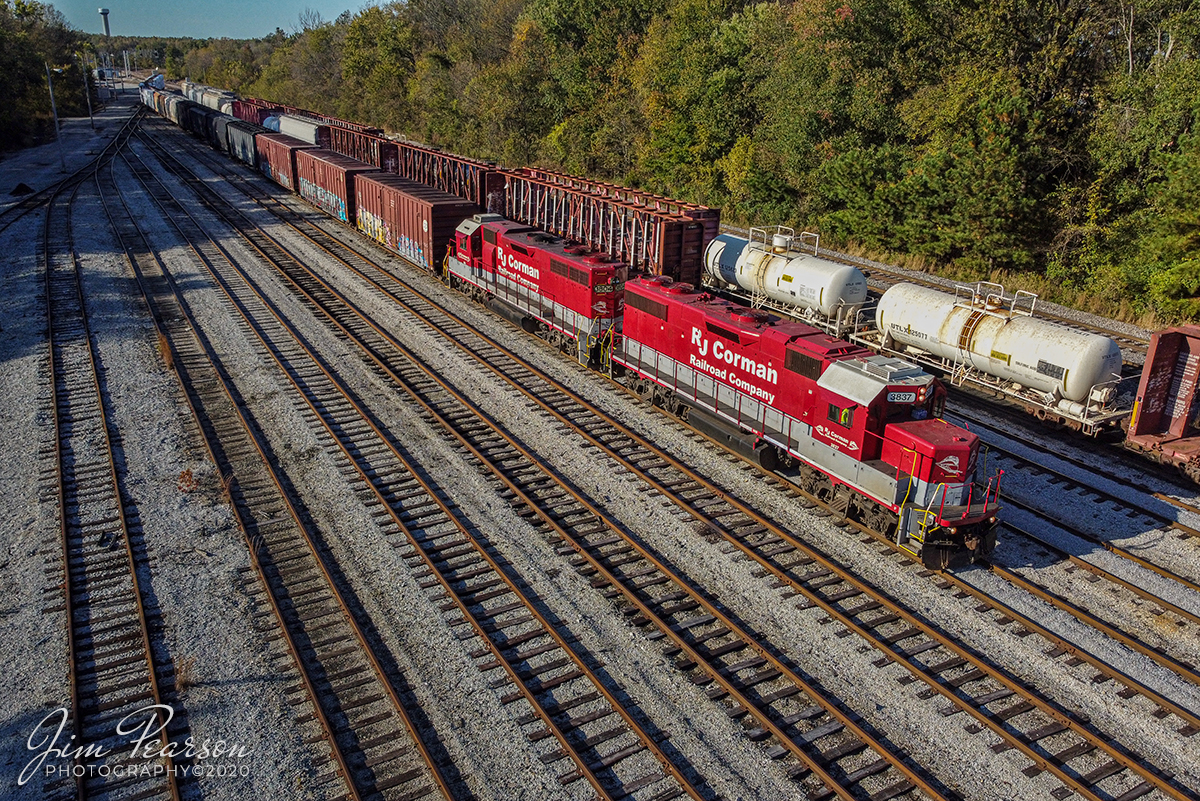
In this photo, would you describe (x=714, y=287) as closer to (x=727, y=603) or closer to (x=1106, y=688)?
(x=727, y=603)

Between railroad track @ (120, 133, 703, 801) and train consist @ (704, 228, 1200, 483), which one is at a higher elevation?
train consist @ (704, 228, 1200, 483)

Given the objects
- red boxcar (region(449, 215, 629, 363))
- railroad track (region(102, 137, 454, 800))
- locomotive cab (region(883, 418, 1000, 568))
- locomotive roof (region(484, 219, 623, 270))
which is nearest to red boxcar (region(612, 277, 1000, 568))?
locomotive cab (region(883, 418, 1000, 568))

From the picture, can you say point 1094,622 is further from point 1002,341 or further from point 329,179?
point 329,179

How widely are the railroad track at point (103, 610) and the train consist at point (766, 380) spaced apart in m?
13.1

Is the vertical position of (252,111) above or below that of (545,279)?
above

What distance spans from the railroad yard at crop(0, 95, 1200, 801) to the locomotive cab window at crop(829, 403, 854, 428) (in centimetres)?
235

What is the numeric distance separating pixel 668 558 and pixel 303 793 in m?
7.89

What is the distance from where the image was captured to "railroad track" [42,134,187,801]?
10922mm

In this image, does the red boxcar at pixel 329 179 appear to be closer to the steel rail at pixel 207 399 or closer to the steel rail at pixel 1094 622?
the steel rail at pixel 207 399

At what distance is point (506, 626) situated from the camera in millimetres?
13922

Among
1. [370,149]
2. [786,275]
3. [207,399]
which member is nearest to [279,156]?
[370,149]

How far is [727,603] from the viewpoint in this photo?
14680 millimetres

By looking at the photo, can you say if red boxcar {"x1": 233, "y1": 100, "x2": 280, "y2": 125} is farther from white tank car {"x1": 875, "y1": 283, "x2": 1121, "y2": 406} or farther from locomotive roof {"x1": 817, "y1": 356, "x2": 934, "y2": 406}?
locomotive roof {"x1": 817, "y1": 356, "x2": 934, "y2": 406}

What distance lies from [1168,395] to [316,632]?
21544 millimetres
